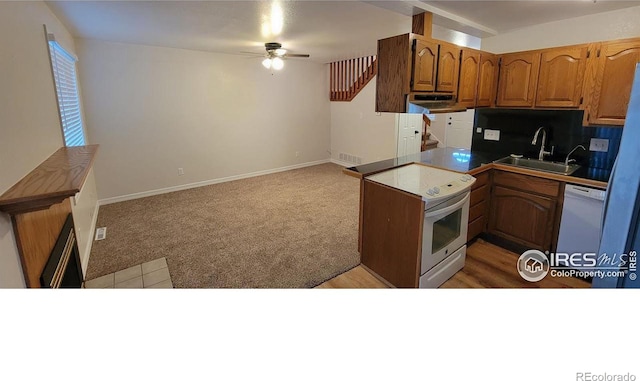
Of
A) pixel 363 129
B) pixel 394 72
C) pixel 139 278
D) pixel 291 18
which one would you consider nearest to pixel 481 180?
pixel 394 72

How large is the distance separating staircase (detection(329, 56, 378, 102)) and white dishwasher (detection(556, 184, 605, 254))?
164 inches

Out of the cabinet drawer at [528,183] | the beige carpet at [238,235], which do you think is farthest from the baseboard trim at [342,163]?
the cabinet drawer at [528,183]

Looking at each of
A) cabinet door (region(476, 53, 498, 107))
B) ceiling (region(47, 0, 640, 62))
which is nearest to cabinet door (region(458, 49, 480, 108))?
cabinet door (region(476, 53, 498, 107))

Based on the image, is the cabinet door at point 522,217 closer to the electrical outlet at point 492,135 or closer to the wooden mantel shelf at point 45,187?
the electrical outlet at point 492,135

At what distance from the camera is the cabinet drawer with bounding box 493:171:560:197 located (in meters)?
2.59

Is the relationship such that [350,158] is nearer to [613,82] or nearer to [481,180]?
[481,180]

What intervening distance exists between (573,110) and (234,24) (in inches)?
136

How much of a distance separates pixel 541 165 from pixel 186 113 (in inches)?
194

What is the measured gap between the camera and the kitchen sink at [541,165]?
2787 mm

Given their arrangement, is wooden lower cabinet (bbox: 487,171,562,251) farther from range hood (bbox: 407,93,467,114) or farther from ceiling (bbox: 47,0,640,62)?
ceiling (bbox: 47,0,640,62)

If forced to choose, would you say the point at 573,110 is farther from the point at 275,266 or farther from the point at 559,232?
the point at 275,266

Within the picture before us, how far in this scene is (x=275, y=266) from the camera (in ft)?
9.23

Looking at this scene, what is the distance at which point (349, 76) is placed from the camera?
20.8 feet
